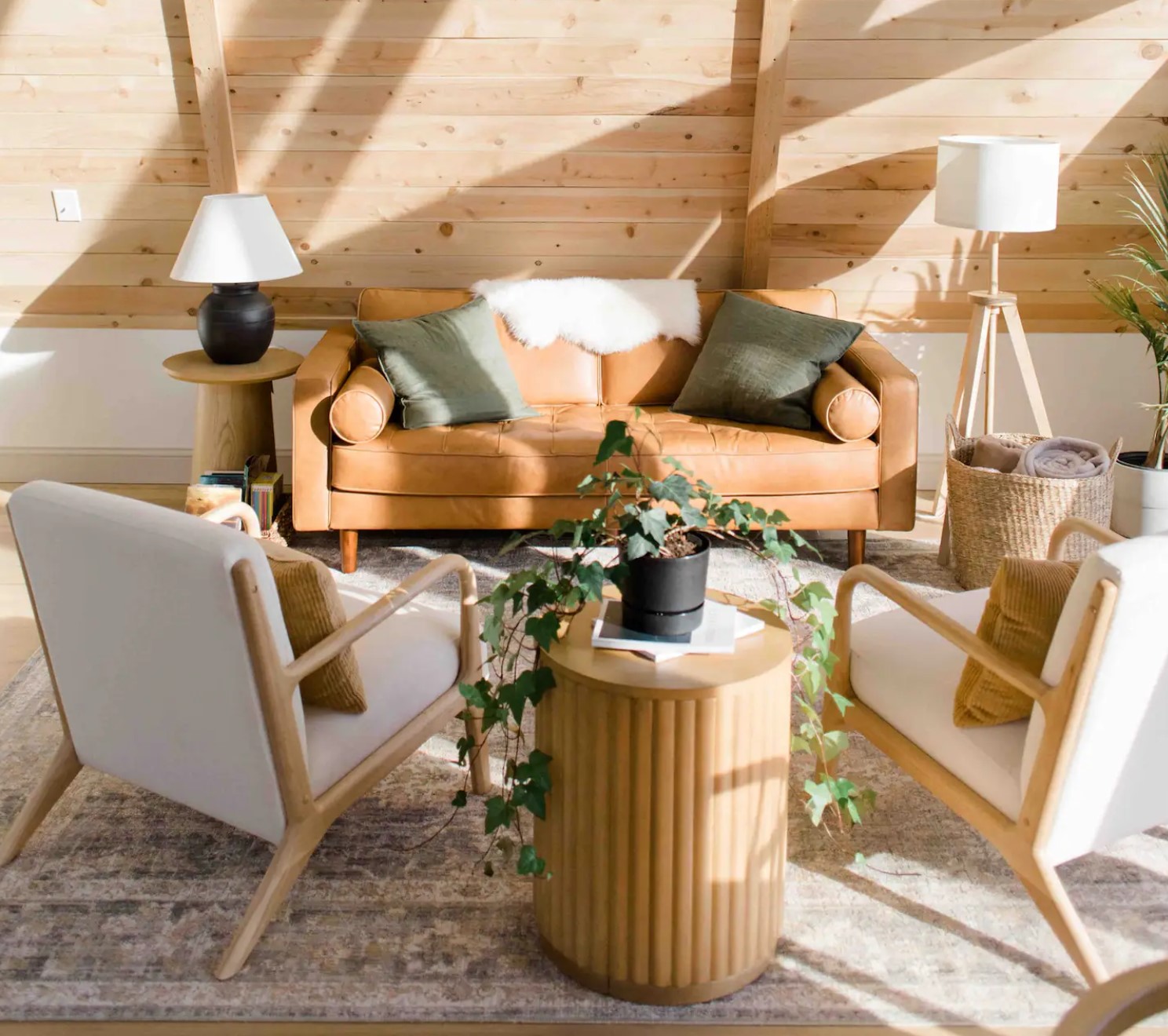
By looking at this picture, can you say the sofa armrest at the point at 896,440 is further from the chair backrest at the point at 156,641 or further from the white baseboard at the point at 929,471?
the chair backrest at the point at 156,641

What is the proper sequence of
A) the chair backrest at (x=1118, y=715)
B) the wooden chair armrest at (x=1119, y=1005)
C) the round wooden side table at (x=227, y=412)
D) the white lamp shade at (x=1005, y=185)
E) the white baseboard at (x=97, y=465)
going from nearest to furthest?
1. the wooden chair armrest at (x=1119, y=1005)
2. the chair backrest at (x=1118, y=715)
3. the white lamp shade at (x=1005, y=185)
4. the round wooden side table at (x=227, y=412)
5. the white baseboard at (x=97, y=465)

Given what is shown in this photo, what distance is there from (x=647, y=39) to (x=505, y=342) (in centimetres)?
116

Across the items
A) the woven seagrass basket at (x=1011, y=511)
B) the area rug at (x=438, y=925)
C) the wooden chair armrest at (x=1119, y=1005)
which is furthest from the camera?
the woven seagrass basket at (x=1011, y=511)

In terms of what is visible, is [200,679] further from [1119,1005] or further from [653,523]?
[1119,1005]

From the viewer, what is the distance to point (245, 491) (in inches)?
163

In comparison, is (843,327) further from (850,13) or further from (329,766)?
(329,766)

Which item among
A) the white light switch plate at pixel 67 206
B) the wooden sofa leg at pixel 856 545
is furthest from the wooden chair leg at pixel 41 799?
the white light switch plate at pixel 67 206

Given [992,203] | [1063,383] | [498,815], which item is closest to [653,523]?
[498,815]

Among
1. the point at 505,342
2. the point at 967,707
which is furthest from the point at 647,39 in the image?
the point at 967,707

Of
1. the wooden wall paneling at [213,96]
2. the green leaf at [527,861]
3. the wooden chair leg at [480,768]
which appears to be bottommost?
the wooden chair leg at [480,768]

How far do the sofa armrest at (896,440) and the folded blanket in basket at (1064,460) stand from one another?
0.34m

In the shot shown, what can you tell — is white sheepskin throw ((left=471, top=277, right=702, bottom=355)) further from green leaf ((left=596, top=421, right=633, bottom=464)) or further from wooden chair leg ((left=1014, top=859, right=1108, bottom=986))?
wooden chair leg ((left=1014, top=859, right=1108, bottom=986))

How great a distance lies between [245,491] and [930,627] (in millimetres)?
2561

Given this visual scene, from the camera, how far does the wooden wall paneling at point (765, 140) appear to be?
420 cm
